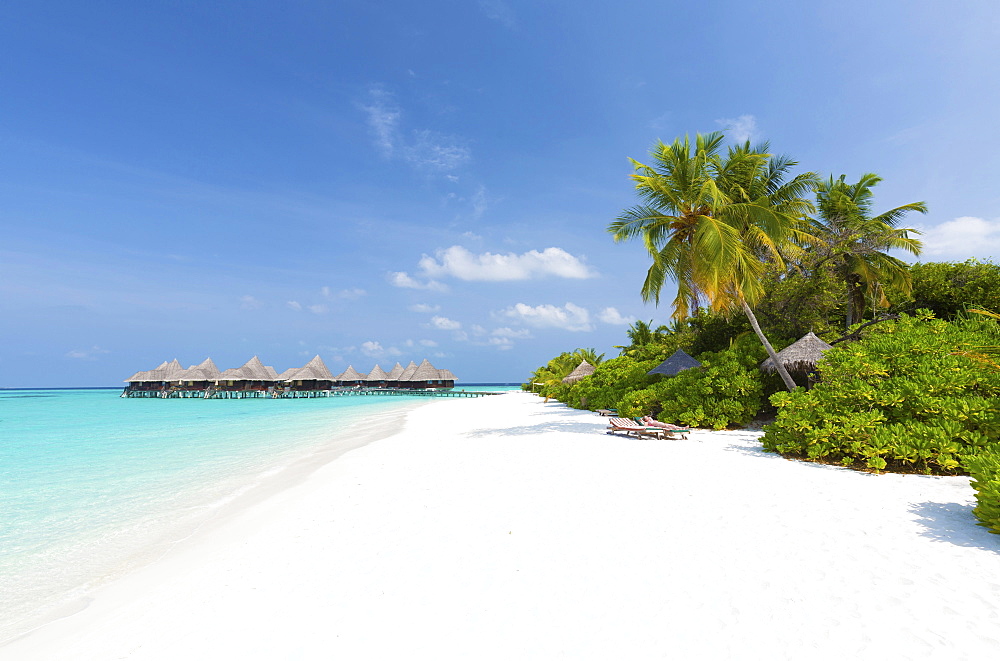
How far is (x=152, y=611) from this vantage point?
3.22 meters

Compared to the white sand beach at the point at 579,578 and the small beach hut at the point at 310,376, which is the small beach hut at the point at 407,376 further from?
the white sand beach at the point at 579,578

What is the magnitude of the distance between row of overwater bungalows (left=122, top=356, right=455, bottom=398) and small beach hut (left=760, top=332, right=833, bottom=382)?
45.3 m

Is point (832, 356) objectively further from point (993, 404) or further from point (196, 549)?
point (196, 549)

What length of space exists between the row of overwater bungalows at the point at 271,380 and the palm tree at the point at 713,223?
43712 millimetres

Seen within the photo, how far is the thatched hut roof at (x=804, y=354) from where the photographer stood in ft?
33.4

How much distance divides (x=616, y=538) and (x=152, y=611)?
3.80 m

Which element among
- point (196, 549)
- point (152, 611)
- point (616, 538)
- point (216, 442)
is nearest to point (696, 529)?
point (616, 538)

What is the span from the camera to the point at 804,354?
33.8 feet

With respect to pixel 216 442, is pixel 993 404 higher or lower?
higher

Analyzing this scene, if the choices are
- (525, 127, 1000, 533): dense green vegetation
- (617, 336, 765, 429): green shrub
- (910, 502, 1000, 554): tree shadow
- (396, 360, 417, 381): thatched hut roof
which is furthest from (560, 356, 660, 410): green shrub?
(396, 360, 417, 381): thatched hut roof

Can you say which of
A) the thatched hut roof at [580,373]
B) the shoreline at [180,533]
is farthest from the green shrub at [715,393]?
the thatched hut roof at [580,373]

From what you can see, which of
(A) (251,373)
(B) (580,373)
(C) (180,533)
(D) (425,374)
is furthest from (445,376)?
(C) (180,533)

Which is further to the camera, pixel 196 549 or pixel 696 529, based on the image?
pixel 196 549

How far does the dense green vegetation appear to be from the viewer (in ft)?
20.2
